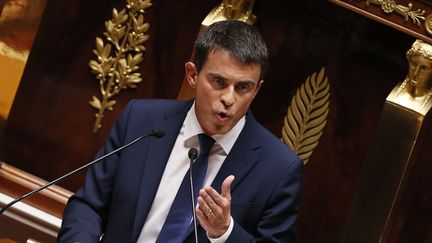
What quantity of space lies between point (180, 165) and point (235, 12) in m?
Answer: 0.35

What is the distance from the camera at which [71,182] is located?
1.92 metres

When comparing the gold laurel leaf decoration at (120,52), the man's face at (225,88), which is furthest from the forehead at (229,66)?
the gold laurel leaf decoration at (120,52)

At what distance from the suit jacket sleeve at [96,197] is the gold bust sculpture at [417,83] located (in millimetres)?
422

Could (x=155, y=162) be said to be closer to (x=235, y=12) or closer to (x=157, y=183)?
(x=157, y=183)

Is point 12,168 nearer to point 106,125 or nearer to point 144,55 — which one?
point 106,125

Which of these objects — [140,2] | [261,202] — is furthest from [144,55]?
[261,202]

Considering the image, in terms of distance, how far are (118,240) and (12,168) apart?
527mm

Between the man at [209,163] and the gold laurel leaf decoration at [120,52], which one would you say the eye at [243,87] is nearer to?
the man at [209,163]

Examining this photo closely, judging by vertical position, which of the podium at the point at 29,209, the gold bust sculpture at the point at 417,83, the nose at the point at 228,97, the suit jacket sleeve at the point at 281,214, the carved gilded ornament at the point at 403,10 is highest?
the carved gilded ornament at the point at 403,10

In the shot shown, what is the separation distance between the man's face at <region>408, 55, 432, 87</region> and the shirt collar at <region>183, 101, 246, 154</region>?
0.94 ft

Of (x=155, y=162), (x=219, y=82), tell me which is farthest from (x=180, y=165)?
(x=219, y=82)

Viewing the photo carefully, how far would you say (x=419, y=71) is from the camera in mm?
1604

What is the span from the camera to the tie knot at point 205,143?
1.46 m

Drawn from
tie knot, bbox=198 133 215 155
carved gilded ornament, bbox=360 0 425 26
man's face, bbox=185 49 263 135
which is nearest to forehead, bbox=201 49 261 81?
man's face, bbox=185 49 263 135
